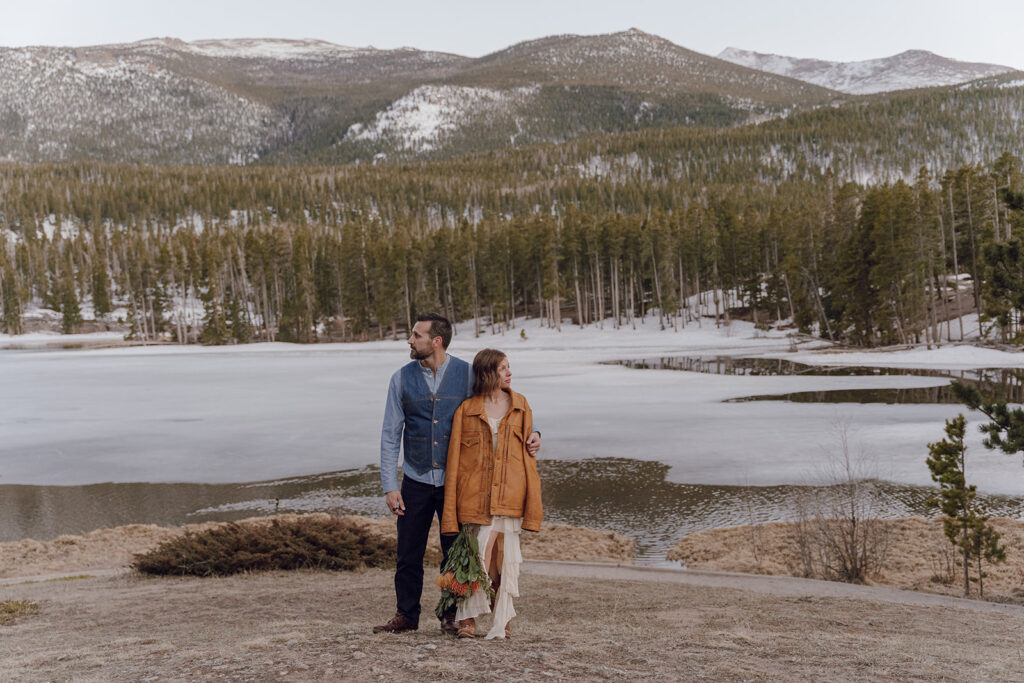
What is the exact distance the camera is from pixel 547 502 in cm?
1509

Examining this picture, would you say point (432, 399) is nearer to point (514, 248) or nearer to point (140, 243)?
point (514, 248)

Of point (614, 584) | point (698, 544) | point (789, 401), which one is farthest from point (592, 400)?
point (614, 584)

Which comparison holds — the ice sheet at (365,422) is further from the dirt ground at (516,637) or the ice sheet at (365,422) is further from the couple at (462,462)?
the couple at (462,462)

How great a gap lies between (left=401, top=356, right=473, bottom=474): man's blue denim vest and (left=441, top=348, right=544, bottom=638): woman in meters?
0.15

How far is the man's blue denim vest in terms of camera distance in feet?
18.2

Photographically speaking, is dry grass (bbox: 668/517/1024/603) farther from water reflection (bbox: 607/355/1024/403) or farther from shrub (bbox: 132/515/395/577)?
water reflection (bbox: 607/355/1024/403)

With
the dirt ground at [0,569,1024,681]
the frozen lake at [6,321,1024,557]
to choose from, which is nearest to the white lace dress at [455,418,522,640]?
the dirt ground at [0,569,1024,681]

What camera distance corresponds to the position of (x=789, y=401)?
1048 inches

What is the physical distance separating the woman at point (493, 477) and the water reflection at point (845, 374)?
14244mm

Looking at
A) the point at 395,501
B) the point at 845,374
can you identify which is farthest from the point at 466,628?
the point at 845,374

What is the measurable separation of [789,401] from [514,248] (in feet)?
192

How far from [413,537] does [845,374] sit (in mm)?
34338

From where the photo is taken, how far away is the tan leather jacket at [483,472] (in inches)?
211

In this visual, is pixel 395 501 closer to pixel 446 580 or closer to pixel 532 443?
pixel 446 580
